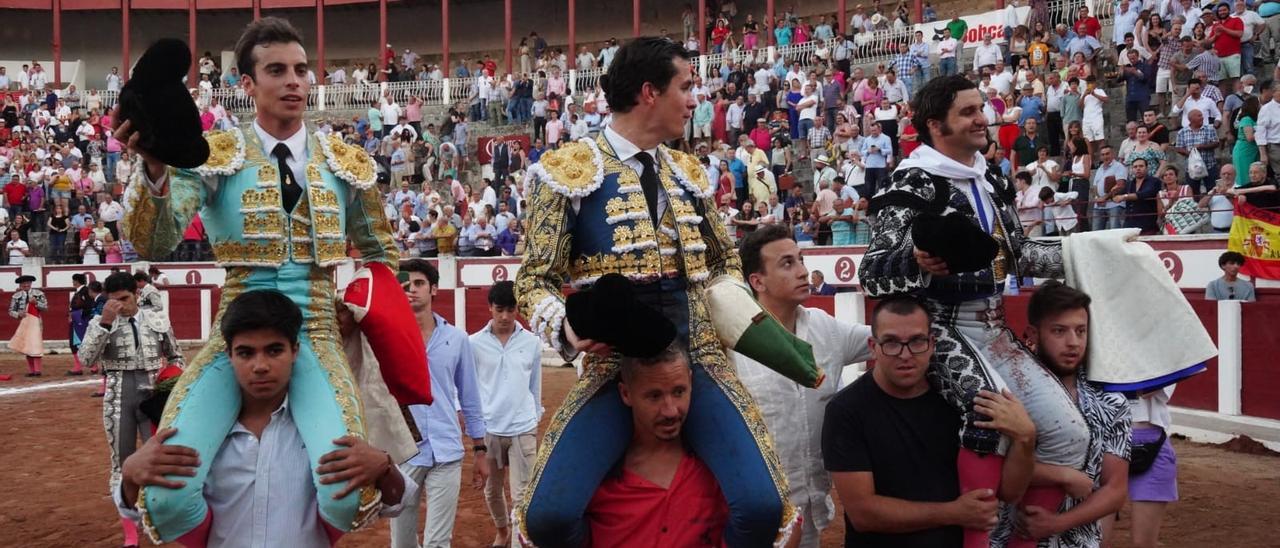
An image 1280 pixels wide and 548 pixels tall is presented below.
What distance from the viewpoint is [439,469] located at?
5.24m

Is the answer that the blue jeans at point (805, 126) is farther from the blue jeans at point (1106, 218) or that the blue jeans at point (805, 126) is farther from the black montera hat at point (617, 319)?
the black montera hat at point (617, 319)

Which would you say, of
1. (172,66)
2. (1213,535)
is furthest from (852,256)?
(172,66)

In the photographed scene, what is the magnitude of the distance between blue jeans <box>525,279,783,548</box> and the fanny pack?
81.4 inches

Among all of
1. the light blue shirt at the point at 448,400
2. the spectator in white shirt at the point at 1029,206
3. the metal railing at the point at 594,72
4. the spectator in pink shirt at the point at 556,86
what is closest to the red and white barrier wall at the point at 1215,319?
the spectator in white shirt at the point at 1029,206

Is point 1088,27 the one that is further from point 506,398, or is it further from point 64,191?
point 64,191

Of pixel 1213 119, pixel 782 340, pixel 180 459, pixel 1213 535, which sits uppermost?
pixel 1213 119

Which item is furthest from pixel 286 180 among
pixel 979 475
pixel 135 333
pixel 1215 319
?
pixel 1215 319

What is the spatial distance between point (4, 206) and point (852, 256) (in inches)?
661

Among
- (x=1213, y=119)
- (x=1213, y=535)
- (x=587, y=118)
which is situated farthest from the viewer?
(x=587, y=118)

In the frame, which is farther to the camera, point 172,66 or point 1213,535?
point 1213,535

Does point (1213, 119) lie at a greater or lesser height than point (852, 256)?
greater

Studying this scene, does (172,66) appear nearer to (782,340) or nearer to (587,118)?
(782,340)

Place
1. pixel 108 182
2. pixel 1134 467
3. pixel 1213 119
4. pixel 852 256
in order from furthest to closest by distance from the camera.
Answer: pixel 108 182
pixel 852 256
pixel 1213 119
pixel 1134 467

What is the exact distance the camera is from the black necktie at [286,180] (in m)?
3.26
